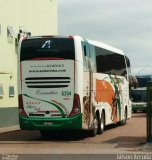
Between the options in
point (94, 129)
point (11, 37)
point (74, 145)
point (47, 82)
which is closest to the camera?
point (74, 145)

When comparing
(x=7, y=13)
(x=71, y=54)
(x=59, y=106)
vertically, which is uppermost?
(x=7, y=13)

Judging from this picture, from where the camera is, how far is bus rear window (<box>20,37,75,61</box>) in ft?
65.9

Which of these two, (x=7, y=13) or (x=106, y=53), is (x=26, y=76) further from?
(x=7, y=13)

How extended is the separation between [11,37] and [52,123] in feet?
38.9

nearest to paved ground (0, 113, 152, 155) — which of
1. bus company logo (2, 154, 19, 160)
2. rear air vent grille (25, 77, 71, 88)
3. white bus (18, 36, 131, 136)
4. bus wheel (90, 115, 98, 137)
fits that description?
bus wheel (90, 115, 98, 137)

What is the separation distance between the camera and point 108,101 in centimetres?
2527

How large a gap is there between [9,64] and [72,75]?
11.3 metres

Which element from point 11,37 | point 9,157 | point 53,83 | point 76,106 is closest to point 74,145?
point 76,106

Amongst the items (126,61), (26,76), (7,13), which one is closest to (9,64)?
(7,13)

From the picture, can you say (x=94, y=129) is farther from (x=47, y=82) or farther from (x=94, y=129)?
(x=47, y=82)

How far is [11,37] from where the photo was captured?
31.0 metres

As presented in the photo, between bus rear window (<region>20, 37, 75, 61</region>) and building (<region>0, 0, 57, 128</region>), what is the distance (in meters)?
7.68

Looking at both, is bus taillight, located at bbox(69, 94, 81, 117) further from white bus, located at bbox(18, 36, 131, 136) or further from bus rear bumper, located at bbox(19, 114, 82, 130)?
bus rear bumper, located at bbox(19, 114, 82, 130)

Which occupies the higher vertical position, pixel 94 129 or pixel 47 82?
pixel 47 82
